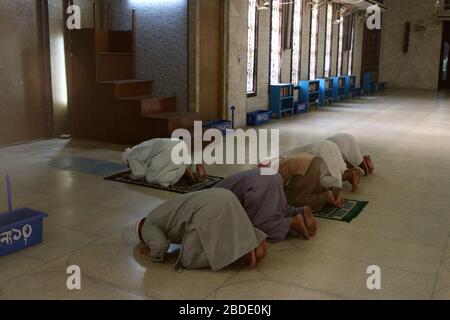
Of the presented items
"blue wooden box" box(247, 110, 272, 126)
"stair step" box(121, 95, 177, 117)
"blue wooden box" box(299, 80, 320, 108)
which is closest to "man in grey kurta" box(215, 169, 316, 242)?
"stair step" box(121, 95, 177, 117)

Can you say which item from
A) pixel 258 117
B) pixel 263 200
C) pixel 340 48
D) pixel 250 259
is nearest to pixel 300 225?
pixel 263 200

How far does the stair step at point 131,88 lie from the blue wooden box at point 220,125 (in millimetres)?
1178

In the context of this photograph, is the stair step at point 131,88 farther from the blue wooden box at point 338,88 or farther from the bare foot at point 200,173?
the blue wooden box at point 338,88

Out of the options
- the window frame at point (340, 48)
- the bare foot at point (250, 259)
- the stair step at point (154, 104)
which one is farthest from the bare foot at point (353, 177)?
the window frame at point (340, 48)

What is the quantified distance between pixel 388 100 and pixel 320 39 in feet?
11.6

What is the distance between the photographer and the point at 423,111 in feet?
45.4

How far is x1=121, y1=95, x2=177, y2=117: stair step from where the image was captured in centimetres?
812

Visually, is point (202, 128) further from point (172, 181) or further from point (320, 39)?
point (320, 39)

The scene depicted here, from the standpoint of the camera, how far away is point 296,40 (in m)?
13.3

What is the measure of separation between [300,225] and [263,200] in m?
0.38

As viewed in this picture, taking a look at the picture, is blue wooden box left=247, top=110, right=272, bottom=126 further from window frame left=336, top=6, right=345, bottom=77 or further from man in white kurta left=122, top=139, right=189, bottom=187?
window frame left=336, top=6, right=345, bottom=77

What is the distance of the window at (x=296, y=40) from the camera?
1307cm

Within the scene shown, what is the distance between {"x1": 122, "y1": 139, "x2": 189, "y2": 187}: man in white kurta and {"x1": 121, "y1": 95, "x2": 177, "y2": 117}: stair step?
7.24ft
